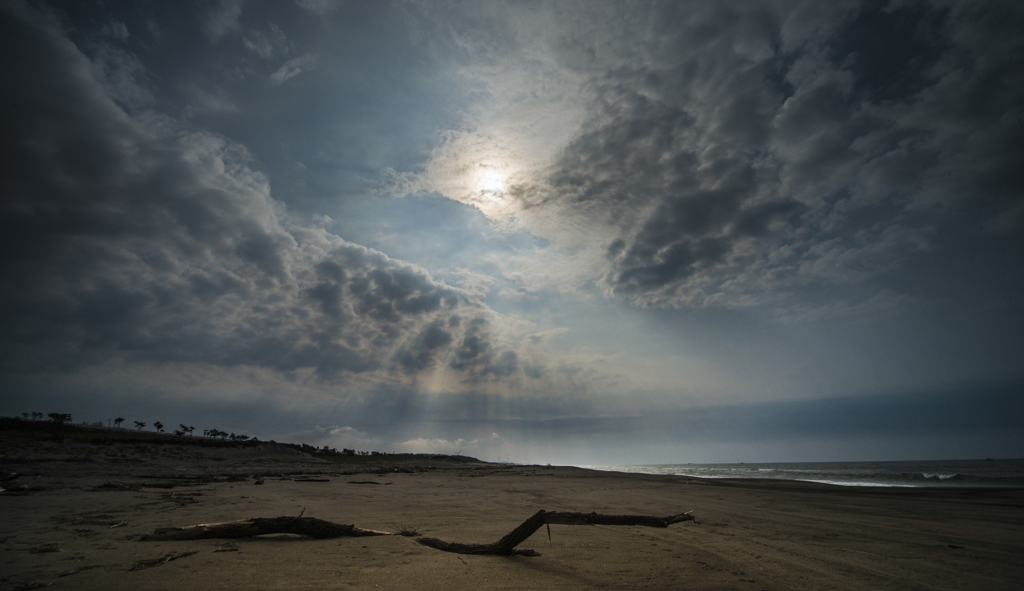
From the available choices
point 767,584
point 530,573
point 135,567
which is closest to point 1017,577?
point 767,584

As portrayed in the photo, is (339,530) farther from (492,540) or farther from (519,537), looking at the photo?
(519,537)

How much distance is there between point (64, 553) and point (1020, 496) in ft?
102

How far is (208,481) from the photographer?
1772 centimetres

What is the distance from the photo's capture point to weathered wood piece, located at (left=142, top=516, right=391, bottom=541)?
6285 millimetres

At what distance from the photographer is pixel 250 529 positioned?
638 cm

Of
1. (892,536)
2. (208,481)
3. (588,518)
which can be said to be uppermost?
(588,518)

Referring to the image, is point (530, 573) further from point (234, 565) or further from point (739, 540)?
point (739, 540)

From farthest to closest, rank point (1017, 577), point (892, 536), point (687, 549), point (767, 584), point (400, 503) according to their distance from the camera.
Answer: point (400, 503) → point (892, 536) → point (687, 549) → point (1017, 577) → point (767, 584)

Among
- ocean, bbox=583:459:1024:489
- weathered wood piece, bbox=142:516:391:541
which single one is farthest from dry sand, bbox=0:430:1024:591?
ocean, bbox=583:459:1024:489

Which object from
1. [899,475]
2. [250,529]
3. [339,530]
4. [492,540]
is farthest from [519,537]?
[899,475]

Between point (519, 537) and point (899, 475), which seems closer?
point (519, 537)

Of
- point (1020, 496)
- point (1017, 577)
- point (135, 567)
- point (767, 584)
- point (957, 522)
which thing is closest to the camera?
point (135, 567)

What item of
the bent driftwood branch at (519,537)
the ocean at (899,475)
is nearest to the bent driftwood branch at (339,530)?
the bent driftwood branch at (519,537)

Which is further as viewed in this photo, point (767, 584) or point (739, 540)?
point (739, 540)
